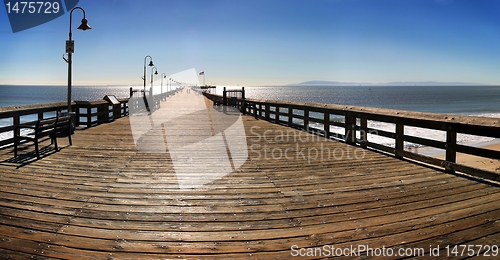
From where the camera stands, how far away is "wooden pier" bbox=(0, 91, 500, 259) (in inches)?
103

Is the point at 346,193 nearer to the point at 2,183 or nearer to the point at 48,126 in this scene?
the point at 2,183

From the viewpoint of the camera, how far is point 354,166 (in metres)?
5.36

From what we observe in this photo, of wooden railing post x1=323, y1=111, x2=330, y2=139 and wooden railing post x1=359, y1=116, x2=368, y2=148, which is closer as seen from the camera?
wooden railing post x1=359, y1=116, x2=368, y2=148

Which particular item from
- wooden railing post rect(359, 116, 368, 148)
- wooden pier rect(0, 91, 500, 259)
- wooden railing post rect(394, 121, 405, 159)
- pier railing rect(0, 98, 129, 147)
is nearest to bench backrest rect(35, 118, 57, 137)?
wooden pier rect(0, 91, 500, 259)

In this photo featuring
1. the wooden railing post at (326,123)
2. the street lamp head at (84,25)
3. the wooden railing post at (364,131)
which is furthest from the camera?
the street lamp head at (84,25)

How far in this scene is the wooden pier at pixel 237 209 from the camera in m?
2.62

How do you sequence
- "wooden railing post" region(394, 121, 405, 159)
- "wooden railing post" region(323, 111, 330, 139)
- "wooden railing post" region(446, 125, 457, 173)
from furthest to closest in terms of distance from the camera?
"wooden railing post" region(323, 111, 330, 139)
"wooden railing post" region(394, 121, 405, 159)
"wooden railing post" region(446, 125, 457, 173)

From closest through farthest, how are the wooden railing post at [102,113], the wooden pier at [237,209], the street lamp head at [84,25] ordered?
the wooden pier at [237,209] → the street lamp head at [84,25] → the wooden railing post at [102,113]

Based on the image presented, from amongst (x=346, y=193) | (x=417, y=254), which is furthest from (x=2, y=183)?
(x=417, y=254)

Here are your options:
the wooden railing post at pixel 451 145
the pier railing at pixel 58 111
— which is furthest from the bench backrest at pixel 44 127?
the wooden railing post at pixel 451 145

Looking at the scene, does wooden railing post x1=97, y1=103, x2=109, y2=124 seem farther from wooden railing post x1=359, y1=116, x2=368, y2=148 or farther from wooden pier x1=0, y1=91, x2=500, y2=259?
wooden railing post x1=359, y1=116, x2=368, y2=148

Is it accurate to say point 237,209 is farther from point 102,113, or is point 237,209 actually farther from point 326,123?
point 102,113

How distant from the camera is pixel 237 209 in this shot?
341 cm

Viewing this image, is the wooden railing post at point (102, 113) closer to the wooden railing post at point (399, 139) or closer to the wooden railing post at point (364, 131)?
the wooden railing post at point (364, 131)
